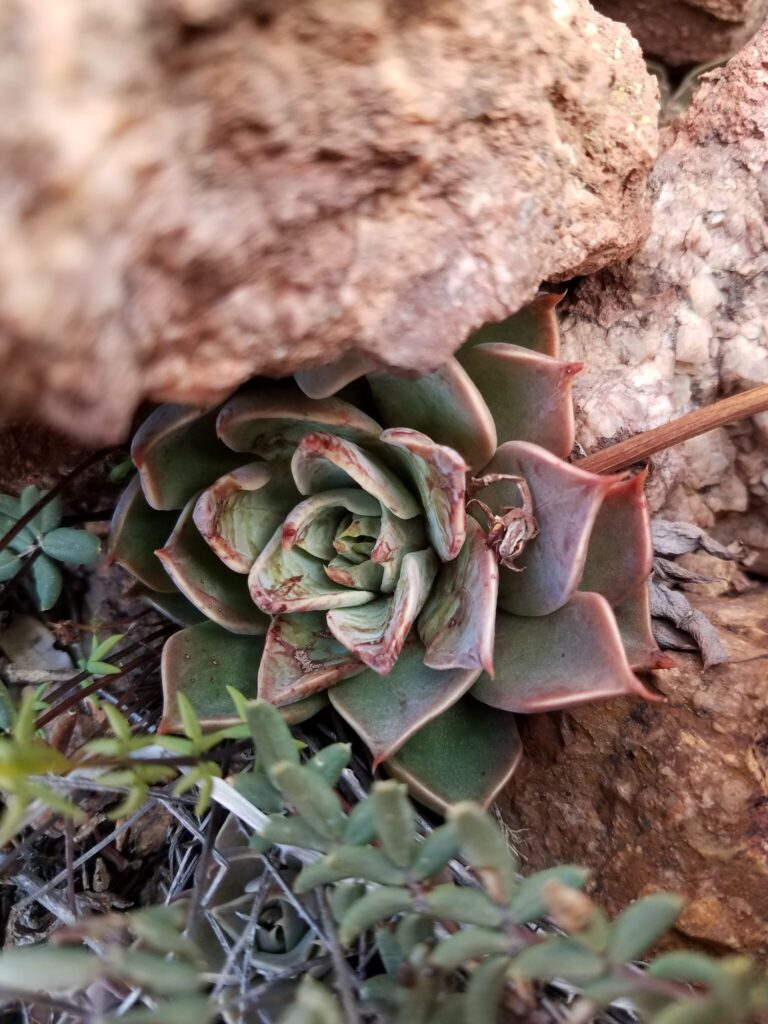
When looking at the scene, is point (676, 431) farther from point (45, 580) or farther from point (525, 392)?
point (45, 580)

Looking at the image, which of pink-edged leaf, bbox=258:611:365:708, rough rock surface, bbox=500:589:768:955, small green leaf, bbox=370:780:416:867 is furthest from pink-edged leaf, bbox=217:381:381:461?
rough rock surface, bbox=500:589:768:955

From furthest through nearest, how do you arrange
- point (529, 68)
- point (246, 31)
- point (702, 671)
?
point (702, 671) < point (529, 68) < point (246, 31)

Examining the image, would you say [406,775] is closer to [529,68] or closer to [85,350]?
[85,350]

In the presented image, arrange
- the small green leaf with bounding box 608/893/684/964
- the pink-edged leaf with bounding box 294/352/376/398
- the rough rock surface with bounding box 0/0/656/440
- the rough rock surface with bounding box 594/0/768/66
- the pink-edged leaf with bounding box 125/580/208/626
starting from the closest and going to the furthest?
1. the rough rock surface with bounding box 0/0/656/440
2. the small green leaf with bounding box 608/893/684/964
3. the pink-edged leaf with bounding box 294/352/376/398
4. the pink-edged leaf with bounding box 125/580/208/626
5. the rough rock surface with bounding box 594/0/768/66

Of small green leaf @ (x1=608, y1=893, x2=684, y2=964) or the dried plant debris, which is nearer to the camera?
small green leaf @ (x1=608, y1=893, x2=684, y2=964)

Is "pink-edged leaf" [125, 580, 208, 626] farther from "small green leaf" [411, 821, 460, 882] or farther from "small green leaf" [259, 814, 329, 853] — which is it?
"small green leaf" [411, 821, 460, 882]

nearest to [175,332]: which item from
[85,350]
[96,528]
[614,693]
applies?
[85,350]

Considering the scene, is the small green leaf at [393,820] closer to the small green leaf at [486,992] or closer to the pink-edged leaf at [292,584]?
the small green leaf at [486,992]
